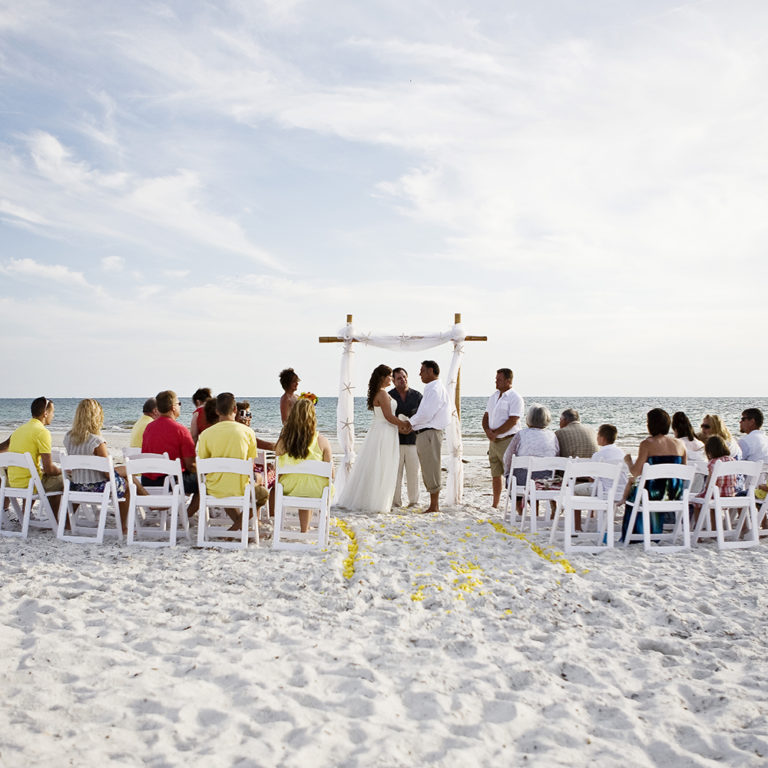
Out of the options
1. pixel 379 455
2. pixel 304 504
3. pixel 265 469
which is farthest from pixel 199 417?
pixel 379 455

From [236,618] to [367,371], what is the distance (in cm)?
496

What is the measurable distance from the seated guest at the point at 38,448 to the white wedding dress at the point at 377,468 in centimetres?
363

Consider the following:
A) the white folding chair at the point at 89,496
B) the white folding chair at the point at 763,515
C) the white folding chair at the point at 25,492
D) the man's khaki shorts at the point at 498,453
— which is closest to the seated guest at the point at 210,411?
the white folding chair at the point at 89,496

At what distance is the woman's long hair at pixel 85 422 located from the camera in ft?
20.7

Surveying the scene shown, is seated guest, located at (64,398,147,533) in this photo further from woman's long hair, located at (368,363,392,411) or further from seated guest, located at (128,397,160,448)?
woman's long hair, located at (368,363,392,411)

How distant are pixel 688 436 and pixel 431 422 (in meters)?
3.10

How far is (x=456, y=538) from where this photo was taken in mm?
6809

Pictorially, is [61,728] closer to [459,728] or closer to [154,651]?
[154,651]

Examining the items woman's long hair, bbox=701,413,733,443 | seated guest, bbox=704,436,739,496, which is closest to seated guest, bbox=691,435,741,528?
seated guest, bbox=704,436,739,496

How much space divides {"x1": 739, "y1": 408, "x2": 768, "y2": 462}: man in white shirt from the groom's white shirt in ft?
11.5

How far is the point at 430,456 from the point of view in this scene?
8703 millimetres

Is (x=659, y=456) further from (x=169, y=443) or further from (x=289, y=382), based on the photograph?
(x=169, y=443)

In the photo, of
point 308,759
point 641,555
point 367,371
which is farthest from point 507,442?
point 308,759

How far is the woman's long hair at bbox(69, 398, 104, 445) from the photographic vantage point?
20.7 ft
